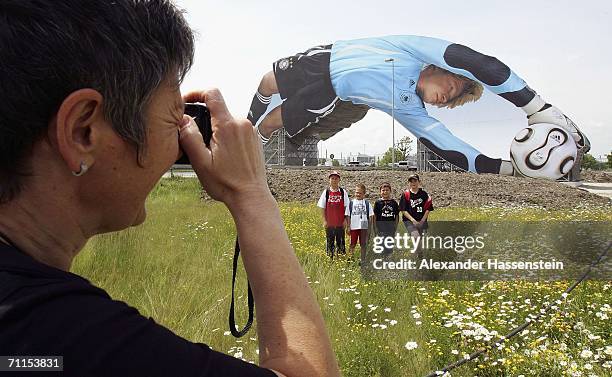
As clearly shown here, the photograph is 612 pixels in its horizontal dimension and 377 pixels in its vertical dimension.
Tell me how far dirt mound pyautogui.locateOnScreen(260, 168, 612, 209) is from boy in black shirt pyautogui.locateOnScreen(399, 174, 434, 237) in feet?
33.0

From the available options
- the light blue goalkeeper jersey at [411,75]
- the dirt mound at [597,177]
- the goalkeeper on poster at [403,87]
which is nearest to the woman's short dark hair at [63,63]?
the goalkeeper on poster at [403,87]

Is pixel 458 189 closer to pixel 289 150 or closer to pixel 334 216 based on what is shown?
pixel 334 216

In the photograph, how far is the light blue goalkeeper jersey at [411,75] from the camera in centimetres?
2970

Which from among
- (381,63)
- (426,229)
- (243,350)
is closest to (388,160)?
(381,63)

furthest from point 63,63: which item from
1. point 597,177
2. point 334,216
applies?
point 597,177

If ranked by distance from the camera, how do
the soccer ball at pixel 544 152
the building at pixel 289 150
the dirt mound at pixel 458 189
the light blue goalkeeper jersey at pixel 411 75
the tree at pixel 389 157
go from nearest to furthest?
the dirt mound at pixel 458 189, the soccer ball at pixel 544 152, the light blue goalkeeper jersey at pixel 411 75, the building at pixel 289 150, the tree at pixel 389 157

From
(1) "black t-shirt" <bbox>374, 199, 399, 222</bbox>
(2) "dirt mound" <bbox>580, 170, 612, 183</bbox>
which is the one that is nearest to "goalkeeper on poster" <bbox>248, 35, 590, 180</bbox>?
(2) "dirt mound" <bbox>580, 170, 612, 183</bbox>

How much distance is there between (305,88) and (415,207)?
1132 inches

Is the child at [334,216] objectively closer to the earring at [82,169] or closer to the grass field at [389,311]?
the grass field at [389,311]

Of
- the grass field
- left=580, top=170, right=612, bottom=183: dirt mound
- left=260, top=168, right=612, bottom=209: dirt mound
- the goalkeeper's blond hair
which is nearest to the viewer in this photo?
the grass field

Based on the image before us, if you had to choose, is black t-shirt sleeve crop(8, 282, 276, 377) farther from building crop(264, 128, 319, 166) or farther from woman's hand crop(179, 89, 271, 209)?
building crop(264, 128, 319, 166)

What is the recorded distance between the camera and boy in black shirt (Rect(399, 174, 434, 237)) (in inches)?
309

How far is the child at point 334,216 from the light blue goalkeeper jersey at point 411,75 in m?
25.0

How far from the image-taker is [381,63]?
3256 centimetres
